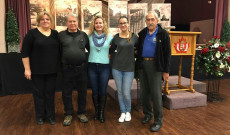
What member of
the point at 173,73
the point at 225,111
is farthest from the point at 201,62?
the point at 173,73

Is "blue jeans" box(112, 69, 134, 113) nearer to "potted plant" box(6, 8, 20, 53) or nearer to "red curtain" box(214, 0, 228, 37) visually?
"potted plant" box(6, 8, 20, 53)

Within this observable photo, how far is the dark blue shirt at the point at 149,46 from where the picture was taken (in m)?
2.42

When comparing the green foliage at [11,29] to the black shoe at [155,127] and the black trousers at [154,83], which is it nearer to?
the black trousers at [154,83]

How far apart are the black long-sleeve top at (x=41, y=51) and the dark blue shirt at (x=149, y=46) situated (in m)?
1.15

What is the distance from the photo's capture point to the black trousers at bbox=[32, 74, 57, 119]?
2.66 metres

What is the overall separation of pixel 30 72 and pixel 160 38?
171 centimetres

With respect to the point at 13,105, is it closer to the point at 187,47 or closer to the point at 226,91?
the point at 187,47

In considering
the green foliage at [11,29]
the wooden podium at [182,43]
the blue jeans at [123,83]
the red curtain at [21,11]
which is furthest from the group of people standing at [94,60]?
the red curtain at [21,11]

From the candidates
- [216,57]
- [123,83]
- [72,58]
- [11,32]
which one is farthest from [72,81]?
[11,32]

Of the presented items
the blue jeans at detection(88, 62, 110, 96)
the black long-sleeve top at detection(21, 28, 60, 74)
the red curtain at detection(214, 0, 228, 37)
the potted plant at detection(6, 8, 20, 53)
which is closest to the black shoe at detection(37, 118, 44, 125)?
the black long-sleeve top at detection(21, 28, 60, 74)

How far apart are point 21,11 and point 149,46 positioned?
403cm

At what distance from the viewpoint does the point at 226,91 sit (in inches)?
178

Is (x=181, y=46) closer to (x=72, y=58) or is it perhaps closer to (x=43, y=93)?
(x=72, y=58)

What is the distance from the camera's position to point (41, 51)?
99.2 inches
